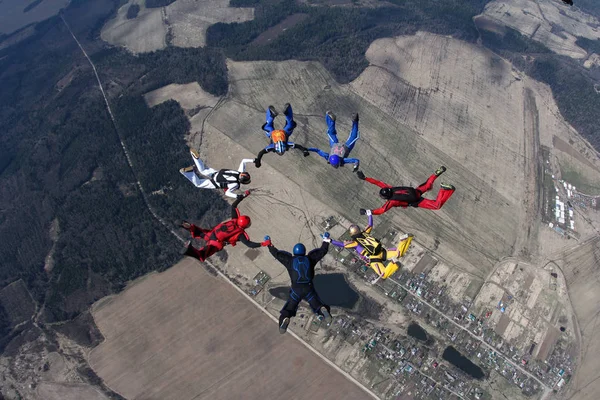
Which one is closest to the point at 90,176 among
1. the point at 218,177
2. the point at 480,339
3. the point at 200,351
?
the point at 200,351

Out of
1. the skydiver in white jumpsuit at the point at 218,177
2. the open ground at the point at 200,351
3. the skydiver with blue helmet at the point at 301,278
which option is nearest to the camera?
the skydiver with blue helmet at the point at 301,278

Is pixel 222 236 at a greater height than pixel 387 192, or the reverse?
pixel 387 192

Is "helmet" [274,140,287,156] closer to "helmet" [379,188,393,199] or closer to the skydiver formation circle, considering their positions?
the skydiver formation circle

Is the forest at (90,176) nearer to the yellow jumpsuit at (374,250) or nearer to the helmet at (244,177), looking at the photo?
the helmet at (244,177)

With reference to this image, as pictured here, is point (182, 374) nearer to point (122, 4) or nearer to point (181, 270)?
point (181, 270)

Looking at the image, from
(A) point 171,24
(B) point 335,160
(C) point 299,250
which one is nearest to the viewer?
(C) point 299,250

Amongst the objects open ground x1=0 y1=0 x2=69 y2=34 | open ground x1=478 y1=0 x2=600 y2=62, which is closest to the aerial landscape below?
open ground x1=478 y1=0 x2=600 y2=62

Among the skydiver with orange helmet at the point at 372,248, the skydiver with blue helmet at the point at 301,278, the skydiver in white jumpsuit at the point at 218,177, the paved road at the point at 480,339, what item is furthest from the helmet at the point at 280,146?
the paved road at the point at 480,339

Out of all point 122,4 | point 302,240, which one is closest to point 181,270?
point 302,240

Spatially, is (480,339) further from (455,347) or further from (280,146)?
(280,146)
